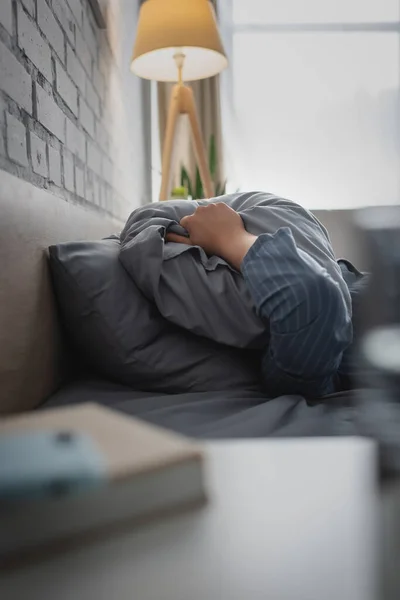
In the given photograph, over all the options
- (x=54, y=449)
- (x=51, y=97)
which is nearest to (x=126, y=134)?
(x=51, y=97)

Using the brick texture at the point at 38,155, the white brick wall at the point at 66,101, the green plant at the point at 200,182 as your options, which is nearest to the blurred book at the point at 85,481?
the white brick wall at the point at 66,101

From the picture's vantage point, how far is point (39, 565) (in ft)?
0.86

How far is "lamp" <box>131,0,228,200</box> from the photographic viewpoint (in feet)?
8.19

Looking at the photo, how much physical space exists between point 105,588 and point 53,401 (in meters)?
0.72

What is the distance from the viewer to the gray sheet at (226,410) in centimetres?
81

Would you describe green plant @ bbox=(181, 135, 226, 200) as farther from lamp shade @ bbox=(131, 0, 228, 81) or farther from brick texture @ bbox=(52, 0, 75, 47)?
brick texture @ bbox=(52, 0, 75, 47)

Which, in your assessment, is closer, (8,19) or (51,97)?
(8,19)

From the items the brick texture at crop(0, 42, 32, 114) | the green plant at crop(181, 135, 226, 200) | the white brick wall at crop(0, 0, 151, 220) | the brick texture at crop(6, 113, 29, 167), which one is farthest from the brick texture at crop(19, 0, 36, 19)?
the green plant at crop(181, 135, 226, 200)

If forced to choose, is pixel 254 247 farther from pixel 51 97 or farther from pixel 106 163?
pixel 106 163

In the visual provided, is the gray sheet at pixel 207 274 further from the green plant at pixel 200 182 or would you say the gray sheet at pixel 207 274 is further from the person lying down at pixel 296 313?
the green plant at pixel 200 182

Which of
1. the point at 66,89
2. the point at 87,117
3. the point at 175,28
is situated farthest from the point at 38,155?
the point at 175,28

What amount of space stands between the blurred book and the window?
3.83 metres

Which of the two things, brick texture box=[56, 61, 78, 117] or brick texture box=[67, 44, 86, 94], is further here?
brick texture box=[67, 44, 86, 94]

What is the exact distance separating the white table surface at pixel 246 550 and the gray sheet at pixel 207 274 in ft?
2.10
